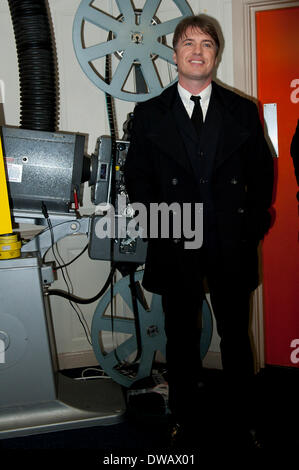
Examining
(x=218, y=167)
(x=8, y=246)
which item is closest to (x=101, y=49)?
(x=218, y=167)

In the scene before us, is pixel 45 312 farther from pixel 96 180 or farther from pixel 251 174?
pixel 251 174

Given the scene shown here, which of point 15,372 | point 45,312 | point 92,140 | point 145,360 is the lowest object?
point 145,360

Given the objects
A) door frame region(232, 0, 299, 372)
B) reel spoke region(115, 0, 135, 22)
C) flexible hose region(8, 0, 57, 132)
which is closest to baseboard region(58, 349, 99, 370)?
flexible hose region(8, 0, 57, 132)

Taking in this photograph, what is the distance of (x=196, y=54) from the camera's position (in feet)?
5.53

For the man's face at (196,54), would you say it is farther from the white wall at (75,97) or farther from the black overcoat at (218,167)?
the white wall at (75,97)

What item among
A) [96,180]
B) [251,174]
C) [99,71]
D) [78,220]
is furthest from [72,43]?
[251,174]

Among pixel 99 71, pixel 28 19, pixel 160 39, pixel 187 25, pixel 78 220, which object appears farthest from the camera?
pixel 99 71

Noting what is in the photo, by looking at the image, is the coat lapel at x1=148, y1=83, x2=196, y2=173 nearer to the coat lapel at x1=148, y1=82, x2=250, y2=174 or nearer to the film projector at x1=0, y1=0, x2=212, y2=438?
the coat lapel at x1=148, y1=82, x2=250, y2=174

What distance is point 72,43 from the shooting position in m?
2.51

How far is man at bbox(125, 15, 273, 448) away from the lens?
5.64ft

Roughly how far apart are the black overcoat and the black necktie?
3 cm

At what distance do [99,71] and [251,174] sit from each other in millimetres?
1301

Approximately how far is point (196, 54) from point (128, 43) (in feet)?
2.41

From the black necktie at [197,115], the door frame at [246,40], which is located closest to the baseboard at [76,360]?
the black necktie at [197,115]
